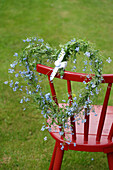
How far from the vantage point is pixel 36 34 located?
1.71 metres

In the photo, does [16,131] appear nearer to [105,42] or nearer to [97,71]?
[97,71]

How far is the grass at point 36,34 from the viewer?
2.45 m

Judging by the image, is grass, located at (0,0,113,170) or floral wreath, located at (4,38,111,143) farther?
grass, located at (0,0,113,170)

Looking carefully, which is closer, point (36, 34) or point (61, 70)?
point (61, 70)

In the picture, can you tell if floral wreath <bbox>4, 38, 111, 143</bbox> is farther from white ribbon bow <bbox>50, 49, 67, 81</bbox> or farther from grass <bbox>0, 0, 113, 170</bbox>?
grass <bbox>0, 0, 113, 170</bbox>

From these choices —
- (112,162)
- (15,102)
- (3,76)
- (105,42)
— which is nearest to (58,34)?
(105,42)

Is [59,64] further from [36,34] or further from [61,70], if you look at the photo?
[36,34]

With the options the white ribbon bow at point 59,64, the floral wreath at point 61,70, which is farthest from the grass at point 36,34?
the white ribbon bow at point 59,64

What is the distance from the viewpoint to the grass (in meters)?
2.45

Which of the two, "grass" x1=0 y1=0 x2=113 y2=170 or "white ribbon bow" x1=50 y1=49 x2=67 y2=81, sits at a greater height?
"white ribbon bow" x1=50 y1=49 x2=67 y2=81

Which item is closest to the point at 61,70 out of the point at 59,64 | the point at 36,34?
the point at 59,64

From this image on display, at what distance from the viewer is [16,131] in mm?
2818

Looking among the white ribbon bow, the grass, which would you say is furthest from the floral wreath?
the grass

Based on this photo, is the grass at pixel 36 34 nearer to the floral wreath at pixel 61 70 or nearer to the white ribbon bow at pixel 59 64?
the floral wreath at pixel 61 70
